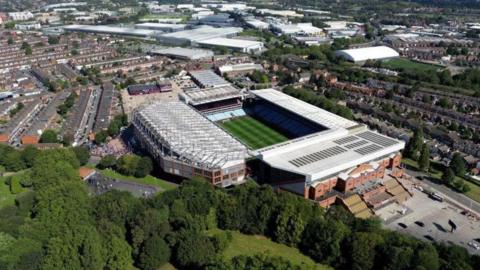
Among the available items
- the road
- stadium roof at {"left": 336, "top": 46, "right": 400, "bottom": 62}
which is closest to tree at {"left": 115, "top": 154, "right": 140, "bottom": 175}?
the road

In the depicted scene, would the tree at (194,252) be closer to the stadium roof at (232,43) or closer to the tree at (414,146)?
the tree at (414,146)

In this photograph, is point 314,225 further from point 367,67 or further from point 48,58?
point 48,58

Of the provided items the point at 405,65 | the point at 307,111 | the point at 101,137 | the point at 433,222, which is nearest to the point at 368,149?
the point at 433,222

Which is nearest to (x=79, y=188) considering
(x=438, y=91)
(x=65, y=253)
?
(x=65, y=253)

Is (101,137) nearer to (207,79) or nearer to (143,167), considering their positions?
(143,167)

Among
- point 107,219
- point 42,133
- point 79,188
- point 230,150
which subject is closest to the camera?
point 107,219

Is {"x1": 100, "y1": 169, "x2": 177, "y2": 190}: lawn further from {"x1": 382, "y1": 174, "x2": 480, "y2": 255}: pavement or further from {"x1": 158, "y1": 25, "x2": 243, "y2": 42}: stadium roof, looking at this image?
{"x1": 158, "y1": 25, "x2": 243, "y2": 42}: stadium roof
